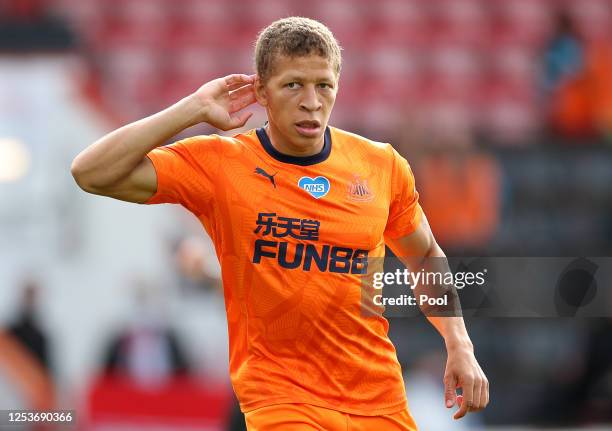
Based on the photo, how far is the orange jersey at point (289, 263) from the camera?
4.72m

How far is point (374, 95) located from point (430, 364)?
546cm

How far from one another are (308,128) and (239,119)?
30 centimetres

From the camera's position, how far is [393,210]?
502 centimetres

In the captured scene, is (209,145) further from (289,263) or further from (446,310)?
(446,310)

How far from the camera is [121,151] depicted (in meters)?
4.61

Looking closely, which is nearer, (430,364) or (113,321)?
(430,364)

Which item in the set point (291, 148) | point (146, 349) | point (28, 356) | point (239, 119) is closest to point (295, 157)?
point (291, 148)

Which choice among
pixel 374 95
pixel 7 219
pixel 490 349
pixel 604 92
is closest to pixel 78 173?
pixel 490 349

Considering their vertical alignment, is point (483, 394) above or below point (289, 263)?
below

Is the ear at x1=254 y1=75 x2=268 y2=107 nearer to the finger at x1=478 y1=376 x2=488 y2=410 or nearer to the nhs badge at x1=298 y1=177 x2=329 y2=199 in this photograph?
the nhs badge at x1=298 y1=177 x2=329 y2=199

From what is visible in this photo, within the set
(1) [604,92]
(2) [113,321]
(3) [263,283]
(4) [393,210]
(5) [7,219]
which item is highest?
(1) [604,92]

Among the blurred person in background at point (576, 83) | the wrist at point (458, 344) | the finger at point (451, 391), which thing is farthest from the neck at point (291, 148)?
the blurred person in background at point (576, 83)

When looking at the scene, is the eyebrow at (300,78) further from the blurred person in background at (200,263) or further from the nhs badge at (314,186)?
the blurred person in background at (200,263)

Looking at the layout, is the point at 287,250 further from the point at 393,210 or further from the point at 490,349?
the point at 490,349
